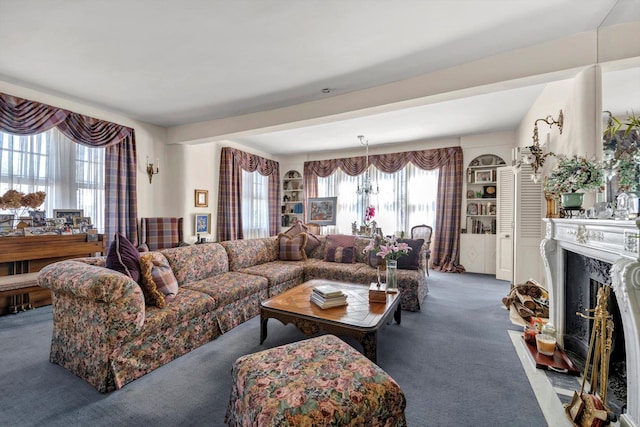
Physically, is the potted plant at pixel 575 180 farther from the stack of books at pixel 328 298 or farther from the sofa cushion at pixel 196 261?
the sofa cushion at pixel 196 261

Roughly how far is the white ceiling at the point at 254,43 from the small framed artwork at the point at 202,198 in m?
1.82

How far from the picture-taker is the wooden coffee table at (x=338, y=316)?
2.03m

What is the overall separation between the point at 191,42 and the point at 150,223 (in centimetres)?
316

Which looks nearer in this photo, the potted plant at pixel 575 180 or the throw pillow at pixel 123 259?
the potted plant at pixel 575 180

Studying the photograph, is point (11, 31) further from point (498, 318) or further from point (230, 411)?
point (498, 318)

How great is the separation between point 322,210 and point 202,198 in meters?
2.70

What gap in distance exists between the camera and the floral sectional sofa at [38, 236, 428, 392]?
5.96 ft

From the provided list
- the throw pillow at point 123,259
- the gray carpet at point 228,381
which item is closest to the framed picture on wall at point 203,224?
the gray carpet at point 228,381

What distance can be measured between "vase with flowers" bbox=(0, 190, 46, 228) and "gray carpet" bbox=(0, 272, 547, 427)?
1.21m

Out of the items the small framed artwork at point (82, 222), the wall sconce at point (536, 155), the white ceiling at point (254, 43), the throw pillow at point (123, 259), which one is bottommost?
the throw pillow at point (123, 259)

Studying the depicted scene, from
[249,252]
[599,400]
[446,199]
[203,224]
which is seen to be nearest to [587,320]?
[599,400]

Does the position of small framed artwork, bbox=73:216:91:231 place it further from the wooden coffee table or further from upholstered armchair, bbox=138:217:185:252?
the wooden coffee table

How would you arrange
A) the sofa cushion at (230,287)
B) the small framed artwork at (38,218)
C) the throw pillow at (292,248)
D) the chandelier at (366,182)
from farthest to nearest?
1. the chandelier at (366,182)
2. the throw pillow at (292,248)
3. the small framed artwork at (38,218)
4. the sofa cushion at (230,287)

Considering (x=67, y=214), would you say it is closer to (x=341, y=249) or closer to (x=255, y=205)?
(x=255, y=205)
